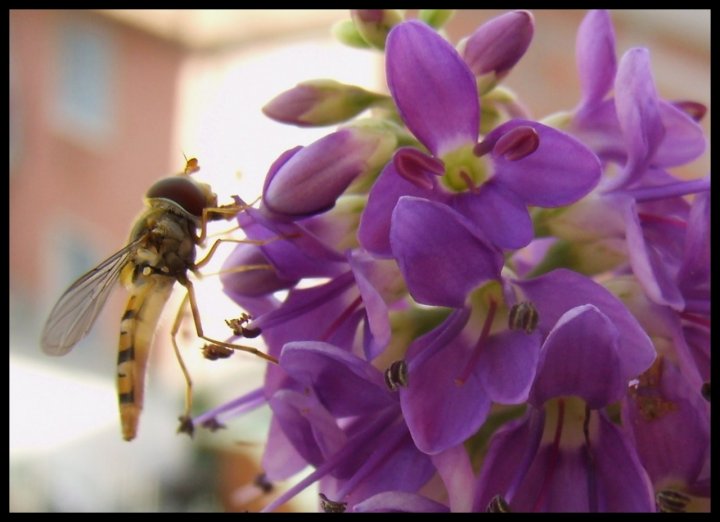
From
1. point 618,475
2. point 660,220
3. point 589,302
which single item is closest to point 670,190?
point 660,220

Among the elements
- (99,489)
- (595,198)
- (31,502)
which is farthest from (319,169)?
(99,489)

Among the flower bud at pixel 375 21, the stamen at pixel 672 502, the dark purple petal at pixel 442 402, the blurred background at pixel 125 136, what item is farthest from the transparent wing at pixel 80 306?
the blurred background at pixel 125 136

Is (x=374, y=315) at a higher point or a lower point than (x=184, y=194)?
higher

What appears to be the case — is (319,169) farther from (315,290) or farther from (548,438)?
(548,438)

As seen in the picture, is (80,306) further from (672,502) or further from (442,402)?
(672,502)

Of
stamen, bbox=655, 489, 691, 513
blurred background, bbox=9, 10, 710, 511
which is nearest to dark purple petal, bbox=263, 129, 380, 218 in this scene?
stamen, bbox=655, 489, 691, 513

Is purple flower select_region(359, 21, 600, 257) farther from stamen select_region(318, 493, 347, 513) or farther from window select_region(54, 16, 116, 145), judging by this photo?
window select_region(54, 16, 116, 145)

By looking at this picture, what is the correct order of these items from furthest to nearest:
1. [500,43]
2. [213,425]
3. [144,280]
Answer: [144,280]
[213,425]
[500,43]
